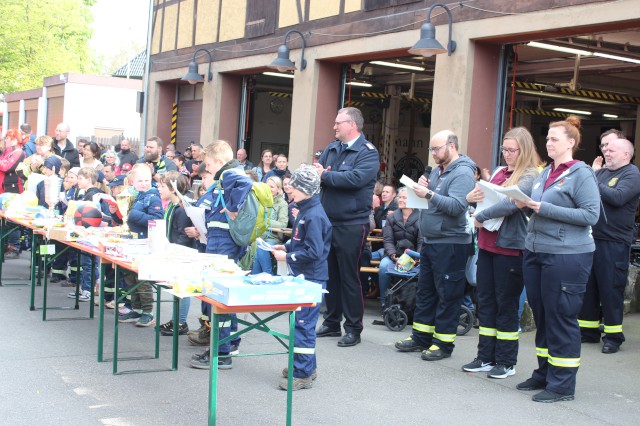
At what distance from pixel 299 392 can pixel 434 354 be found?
1731 millimetres

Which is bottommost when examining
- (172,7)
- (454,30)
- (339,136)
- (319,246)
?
(319,246)

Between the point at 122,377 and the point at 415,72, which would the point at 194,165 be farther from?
the point at 122,377

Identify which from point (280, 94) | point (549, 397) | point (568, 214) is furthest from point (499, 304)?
point (280, 94)

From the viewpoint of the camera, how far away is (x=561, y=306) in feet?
20.5

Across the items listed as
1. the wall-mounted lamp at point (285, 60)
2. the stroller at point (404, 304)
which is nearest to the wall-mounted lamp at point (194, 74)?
the wall-mounted lamp at point (285, 60)

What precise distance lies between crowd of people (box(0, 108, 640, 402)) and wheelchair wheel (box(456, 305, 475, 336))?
93 centimetres

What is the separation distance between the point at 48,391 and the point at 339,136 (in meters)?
3.66

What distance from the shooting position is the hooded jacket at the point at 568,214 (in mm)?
6176

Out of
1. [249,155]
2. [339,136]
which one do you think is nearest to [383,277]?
[339,136]

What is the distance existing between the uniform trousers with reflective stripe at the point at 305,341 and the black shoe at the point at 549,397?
5.76 ft

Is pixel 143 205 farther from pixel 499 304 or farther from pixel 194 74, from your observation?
pixel 194 74

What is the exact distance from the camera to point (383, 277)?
32.8 ft

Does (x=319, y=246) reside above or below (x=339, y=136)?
below

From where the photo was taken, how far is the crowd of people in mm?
6309
